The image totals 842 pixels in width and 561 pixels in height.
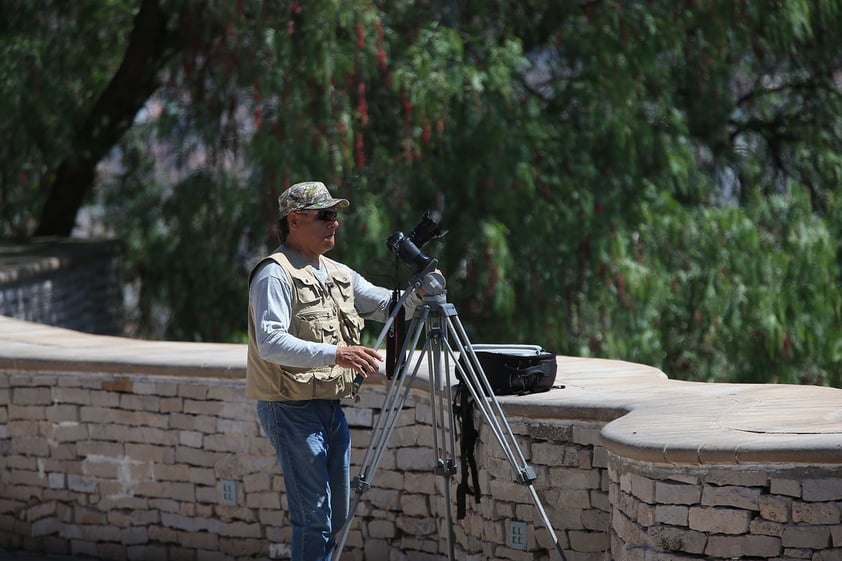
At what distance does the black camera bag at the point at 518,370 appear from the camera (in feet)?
17.7

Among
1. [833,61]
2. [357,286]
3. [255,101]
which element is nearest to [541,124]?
[255,101]

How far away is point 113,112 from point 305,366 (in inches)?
426

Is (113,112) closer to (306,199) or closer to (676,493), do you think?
(306,199)

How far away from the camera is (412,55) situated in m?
11.3

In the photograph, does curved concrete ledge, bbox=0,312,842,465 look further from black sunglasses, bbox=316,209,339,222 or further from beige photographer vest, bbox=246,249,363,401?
black sunglasses, bbox=316,209,339,222

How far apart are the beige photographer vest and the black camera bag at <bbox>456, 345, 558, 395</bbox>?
0.91 metres

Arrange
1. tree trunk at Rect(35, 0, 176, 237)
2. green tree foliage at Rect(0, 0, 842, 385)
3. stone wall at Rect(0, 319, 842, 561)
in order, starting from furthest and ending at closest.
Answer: tree trunk at Rect(35, 0, 176, 237) < green tree foliage at Rect(0, 0, 842, 385) < stone wall at Rect(0, 319, 842, 561)

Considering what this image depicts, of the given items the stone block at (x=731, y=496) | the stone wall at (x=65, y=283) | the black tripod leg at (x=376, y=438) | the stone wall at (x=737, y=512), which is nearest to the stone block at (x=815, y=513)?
the stone wall at (x=737, y=512)

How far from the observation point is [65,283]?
1339cm

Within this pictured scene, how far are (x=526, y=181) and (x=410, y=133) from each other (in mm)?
1126

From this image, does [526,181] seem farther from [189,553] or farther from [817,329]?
[189,553]

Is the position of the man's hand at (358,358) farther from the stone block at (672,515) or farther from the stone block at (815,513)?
the stone block at (815,513)

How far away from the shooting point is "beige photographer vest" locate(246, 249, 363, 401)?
454 cm

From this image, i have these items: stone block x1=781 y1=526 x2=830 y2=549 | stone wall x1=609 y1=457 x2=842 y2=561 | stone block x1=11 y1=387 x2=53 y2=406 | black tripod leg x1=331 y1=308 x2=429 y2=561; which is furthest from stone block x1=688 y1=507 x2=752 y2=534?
stone block x1=11 y1=387 x2=53 y2=406
